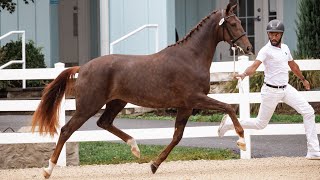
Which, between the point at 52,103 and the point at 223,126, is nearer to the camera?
the point at 52,103

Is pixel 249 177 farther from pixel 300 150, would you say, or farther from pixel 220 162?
pixel 300 150

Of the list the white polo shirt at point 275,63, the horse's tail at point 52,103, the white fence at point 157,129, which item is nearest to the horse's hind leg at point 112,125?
the horse's tail at point 52,103

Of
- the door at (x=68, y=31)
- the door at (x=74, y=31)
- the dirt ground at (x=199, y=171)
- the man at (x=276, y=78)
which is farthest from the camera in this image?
the door at (x=68, y=31)

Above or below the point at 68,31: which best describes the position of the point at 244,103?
below

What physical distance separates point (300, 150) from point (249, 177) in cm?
317

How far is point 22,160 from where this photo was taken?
1281cm

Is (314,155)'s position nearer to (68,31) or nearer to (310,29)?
(310,29)

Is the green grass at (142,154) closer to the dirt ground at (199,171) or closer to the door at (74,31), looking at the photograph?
the dirt ground at (199,171)

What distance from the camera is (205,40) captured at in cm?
1132

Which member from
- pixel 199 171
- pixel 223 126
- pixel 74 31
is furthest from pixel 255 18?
pixel 199 171

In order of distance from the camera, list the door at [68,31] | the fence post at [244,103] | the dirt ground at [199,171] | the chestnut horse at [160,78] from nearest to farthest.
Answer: the chestnut horse at [160,78] → the dirt ground at [199,171] → the fence post at [244,103] → the door at [68,31]

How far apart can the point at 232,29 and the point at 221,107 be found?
0.98 m

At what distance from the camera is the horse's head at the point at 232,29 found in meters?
11.1

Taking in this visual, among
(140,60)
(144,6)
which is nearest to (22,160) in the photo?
(140,60)
